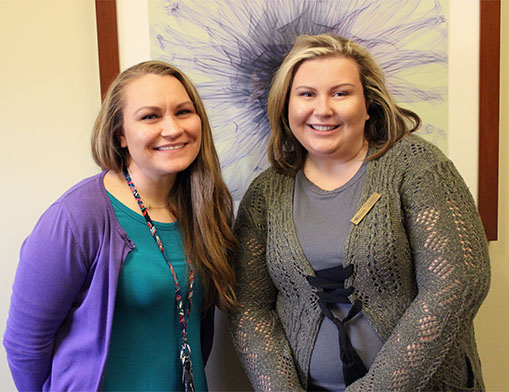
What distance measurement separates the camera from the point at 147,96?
1.11 metres

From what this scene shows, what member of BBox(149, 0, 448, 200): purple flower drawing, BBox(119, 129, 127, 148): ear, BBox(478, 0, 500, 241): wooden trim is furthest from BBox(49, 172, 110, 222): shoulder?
BBox(478, 0, 500, 241): wooden trim

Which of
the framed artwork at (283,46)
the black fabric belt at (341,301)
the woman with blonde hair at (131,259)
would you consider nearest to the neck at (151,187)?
the woman with blonde hair at (131,259)

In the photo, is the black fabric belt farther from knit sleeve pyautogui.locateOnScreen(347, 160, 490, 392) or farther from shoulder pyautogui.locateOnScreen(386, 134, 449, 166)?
shoulder pyautogui.locateOnScreen(386, 134, 449, 166)

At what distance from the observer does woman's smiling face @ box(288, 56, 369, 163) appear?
1.13m

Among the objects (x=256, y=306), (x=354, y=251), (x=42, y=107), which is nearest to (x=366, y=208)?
(x=354, y=251)

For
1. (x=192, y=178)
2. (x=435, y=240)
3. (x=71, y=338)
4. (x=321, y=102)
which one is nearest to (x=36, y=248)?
(x=71, y=338)

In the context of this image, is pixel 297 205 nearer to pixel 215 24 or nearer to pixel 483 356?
pixel 215 24

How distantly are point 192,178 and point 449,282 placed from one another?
28.9 inches

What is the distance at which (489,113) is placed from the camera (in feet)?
4.80

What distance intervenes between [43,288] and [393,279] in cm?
86

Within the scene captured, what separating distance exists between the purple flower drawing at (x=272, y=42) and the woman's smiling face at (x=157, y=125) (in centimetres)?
33

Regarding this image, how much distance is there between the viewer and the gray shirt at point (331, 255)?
1.13 meters

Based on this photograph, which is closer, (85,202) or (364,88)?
(85,202)

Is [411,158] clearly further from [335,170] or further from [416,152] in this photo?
[335,170]
